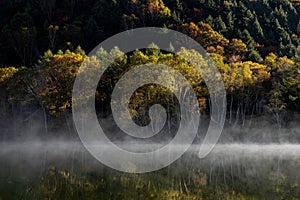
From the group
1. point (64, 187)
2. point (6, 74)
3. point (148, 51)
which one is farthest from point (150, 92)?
point (64, 187)

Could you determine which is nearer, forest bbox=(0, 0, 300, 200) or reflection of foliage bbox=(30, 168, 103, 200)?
reflection of foliage bbox=(30, 168, 103, 200)

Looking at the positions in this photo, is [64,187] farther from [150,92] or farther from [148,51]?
[148,51]

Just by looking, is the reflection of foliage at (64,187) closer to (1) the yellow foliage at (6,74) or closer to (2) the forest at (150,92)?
(2) the forest at (150,92)

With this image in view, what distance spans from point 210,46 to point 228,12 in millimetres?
12038

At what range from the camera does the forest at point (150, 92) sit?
15.8m

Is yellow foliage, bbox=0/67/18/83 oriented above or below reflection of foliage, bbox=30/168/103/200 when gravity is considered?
above

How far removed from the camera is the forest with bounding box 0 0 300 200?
51.9 feet

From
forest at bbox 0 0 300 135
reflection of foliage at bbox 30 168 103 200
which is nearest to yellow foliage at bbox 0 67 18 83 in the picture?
forest at bbox 0 0 300 135

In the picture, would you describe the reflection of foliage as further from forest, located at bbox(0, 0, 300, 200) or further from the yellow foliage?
the yellow foliage

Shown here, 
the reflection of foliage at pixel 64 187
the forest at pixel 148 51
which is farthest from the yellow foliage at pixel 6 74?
the reflection of foliage at pixel 64 187

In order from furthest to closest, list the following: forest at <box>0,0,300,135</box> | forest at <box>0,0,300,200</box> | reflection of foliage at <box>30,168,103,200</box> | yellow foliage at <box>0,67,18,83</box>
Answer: yellow foliage at <box>0,67,18,83</box>, forest at <box>0,0,300,135</box>, forest at <box>0,0,300,200</box>, reflection of foliage at <box>30,168,103,200</box>

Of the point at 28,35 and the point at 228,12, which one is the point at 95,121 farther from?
the point at 228,12

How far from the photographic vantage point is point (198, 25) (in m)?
61.3

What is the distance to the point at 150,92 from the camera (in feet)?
129
